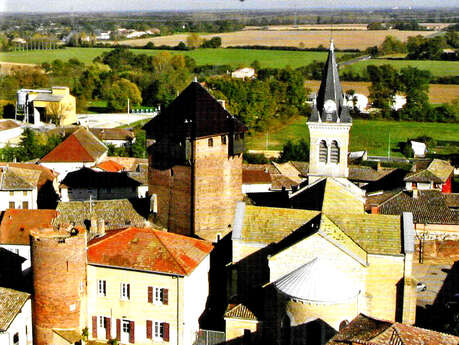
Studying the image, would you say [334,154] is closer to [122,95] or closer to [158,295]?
[158,295]

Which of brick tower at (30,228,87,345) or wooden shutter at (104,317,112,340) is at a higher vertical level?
brick tower at (30,228,87,345)

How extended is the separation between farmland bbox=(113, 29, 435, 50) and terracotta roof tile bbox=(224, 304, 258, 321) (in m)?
80.0

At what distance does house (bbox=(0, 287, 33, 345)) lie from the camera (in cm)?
3475

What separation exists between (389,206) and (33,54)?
117856 millimetres

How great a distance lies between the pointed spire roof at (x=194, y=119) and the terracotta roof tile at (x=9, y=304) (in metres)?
13.5

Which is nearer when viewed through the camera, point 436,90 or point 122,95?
point 436,90

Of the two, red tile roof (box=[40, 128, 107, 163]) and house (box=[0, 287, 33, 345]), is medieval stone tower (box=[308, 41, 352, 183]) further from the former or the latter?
red tile roof (box=[40, 128, 107, 163])

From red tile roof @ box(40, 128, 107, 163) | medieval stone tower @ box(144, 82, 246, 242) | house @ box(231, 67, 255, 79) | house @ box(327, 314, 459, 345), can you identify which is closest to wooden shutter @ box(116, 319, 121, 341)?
medieval stone tower @ box(144, 82, 246, 242)

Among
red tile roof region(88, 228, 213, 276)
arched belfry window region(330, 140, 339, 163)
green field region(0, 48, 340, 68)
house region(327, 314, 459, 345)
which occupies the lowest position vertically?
red tile roof region(88, 228, 213, 276)

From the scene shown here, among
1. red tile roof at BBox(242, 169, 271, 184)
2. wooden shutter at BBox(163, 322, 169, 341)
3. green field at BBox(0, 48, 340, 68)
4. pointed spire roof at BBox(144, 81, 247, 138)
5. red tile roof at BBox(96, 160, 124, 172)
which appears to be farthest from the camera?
green field at BBox(0, 48, 340, 68)

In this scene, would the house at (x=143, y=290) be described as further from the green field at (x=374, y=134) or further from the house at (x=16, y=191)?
the green field at (x=374, y=134)

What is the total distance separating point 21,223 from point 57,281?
13.2 metres

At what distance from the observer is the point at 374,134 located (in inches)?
4094

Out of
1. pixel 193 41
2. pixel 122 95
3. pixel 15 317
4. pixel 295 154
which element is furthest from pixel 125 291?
pixel 193 41
